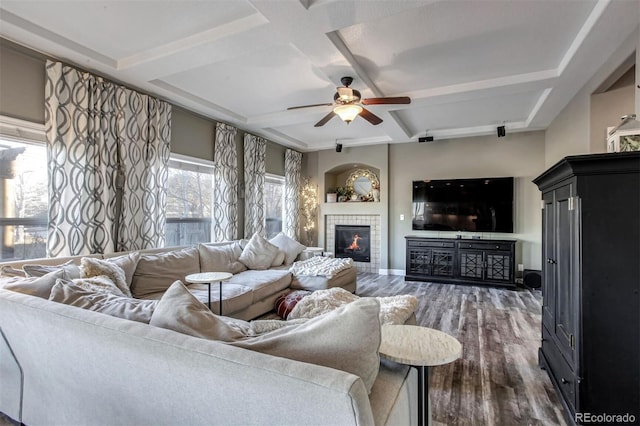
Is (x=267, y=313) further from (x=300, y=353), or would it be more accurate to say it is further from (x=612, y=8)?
(x=612, y=8)

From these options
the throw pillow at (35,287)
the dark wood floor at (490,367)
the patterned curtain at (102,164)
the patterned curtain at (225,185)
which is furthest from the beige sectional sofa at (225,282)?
the dark wood floor at (490,367)

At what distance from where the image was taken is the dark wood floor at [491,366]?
1.88m

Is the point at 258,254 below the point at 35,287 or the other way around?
below

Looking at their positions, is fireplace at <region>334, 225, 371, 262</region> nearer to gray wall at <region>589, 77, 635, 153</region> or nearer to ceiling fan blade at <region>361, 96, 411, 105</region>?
ceiling fan blade at <region>361, 96, 411, 105</region>

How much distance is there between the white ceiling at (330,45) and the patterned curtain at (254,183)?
3.89ft

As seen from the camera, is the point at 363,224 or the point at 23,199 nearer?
the point at 23,199

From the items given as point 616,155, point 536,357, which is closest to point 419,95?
point 616,155

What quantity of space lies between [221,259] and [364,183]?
4.05 metres

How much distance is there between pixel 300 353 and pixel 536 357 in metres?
2.65

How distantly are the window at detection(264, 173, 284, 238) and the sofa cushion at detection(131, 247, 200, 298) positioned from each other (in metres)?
2.61

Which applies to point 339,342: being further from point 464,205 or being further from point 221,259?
point 464,205

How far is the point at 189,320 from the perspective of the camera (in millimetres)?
1067

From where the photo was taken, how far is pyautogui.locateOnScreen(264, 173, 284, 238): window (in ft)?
19.8

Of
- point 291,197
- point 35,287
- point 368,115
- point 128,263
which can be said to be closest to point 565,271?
point 368,115
